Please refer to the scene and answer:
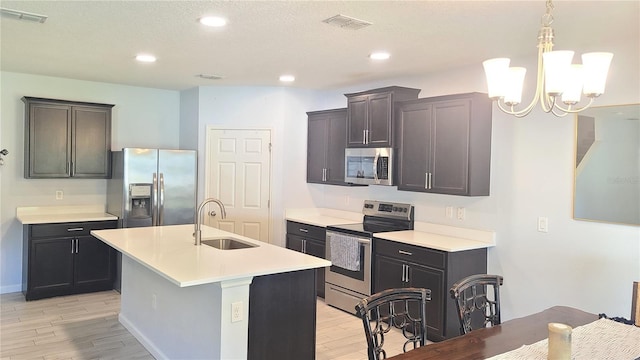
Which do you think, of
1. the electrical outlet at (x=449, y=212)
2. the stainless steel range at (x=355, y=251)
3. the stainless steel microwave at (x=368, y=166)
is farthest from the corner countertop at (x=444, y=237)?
the stainless steel microwave at (x=368, y=166)

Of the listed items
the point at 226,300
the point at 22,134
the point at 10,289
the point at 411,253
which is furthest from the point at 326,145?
the point at 10,289

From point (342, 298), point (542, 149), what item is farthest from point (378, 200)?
point (542, 149)

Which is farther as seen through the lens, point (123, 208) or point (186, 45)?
point (123, 208)

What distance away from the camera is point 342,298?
16.2ft

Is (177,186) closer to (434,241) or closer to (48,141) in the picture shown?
(48,141)

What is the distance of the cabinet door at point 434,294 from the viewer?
3.96 meters

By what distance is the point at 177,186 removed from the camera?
5684 millimetres

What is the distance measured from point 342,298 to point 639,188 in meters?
2.89

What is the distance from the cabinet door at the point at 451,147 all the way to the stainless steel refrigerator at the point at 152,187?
9.92ft

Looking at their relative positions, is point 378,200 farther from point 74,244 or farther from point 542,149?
point 74,244

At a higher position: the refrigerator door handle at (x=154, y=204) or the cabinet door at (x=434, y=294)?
the refrigerator door handle at (x=154, y=204)

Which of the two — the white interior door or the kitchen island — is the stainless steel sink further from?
the white interior door

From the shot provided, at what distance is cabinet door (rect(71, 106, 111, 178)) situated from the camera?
5512 millimetres

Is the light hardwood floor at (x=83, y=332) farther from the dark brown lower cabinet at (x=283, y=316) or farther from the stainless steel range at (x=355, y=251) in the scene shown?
the dark brown lower cabinet at (x=283, y=316)
